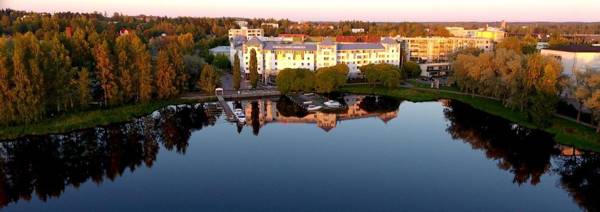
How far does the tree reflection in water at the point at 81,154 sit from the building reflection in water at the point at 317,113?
3.99 m

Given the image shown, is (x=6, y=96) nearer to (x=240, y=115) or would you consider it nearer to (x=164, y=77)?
(x=164, y=77)

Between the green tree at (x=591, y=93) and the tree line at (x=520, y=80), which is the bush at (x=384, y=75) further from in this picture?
the green tree at (x=591, y=93)

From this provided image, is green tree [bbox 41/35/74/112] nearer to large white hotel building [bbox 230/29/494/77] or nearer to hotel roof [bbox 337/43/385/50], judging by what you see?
large white hotel building [bbox 230/29/494/77]

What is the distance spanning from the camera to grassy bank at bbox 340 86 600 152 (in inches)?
1057

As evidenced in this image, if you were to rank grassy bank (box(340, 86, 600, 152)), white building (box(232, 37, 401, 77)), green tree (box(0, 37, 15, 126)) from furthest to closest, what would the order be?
white building (box(232, 37, 401, 77)) < green tree (box(0, 37, 15, 126)) < grassy bank (box(340, 86, 600, 152))

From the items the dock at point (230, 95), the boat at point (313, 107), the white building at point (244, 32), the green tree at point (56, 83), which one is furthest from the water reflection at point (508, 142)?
the white building at point (244, 32)

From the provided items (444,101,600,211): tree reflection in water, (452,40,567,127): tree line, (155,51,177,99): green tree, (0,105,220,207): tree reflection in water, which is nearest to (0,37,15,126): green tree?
(0,105,220,207): tree reflection in water

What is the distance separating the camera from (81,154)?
24438 mm

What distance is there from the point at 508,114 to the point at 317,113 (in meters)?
13.6

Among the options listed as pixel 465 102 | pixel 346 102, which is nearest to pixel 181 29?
pixel 346 102

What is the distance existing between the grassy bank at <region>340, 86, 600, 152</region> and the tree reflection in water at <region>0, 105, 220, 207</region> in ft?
60.6

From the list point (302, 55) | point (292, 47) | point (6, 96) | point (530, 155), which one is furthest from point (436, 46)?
point (6, 96)

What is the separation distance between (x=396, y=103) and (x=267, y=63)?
1580 centimetres

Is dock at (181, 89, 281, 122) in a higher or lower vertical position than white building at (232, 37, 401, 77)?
lower
